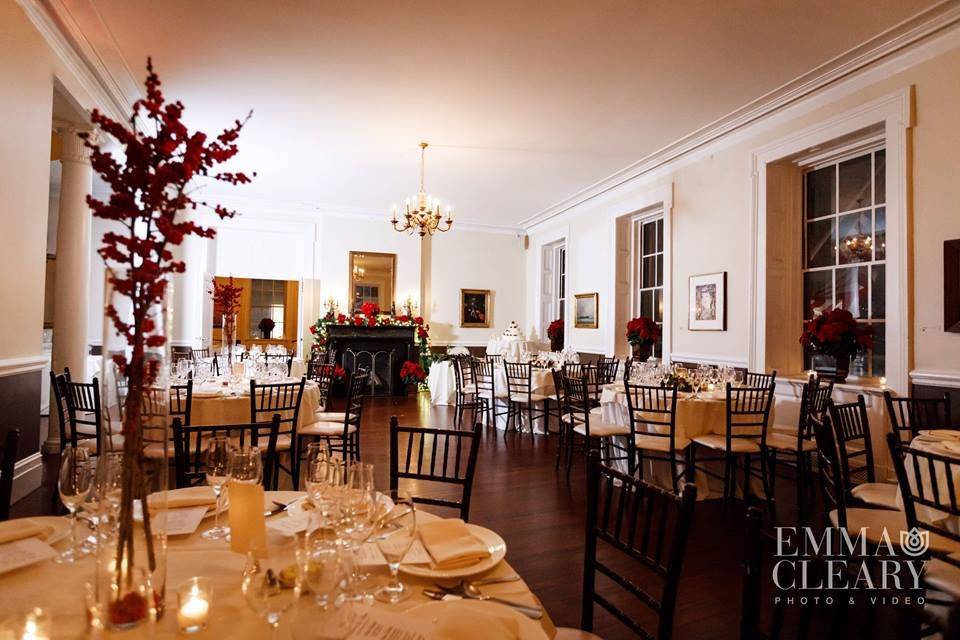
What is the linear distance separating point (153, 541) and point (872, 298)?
608cm

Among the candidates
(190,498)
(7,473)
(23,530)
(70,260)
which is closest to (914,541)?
(190,498)

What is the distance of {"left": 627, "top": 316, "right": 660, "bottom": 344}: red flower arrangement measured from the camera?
7.55 m

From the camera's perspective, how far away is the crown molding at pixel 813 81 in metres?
4.14

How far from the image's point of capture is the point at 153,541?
3.34ft

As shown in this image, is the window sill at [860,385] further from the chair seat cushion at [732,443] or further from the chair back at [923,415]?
the chair seat cushion at [732,443]

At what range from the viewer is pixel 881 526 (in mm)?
2553

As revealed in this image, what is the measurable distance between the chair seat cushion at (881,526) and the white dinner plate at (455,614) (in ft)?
6.24

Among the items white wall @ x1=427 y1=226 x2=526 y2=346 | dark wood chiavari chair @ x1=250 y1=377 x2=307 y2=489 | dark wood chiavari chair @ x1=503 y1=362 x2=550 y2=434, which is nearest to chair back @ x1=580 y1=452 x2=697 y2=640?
dark wood chiavari chair @ x1=250 y1=377 x2=307 y2=489

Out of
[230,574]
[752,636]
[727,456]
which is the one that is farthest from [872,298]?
[230,574]

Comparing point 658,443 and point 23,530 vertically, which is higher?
point 23,530

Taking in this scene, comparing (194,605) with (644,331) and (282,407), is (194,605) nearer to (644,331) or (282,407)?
(282,407)

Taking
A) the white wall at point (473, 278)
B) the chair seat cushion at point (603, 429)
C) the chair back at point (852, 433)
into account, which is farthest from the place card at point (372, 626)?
the white wall at point (473, 278)

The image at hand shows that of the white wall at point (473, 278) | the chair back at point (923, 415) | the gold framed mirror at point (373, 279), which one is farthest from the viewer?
the white wall at point (473, 278)

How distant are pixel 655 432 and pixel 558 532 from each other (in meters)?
1.34
